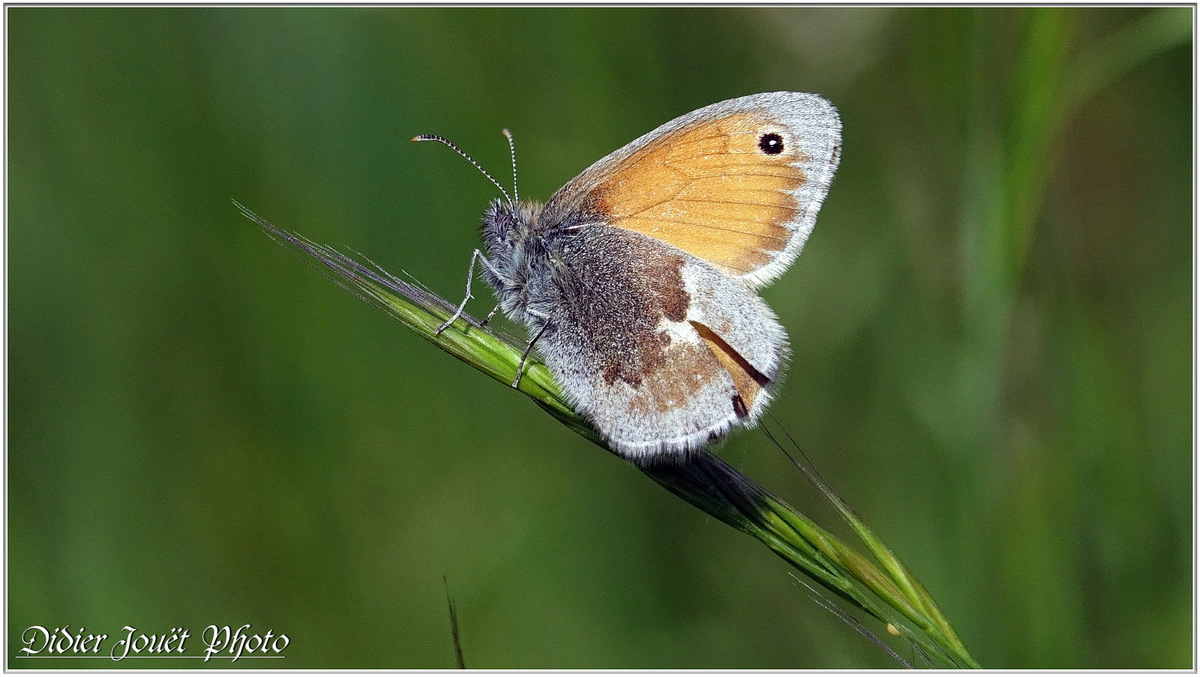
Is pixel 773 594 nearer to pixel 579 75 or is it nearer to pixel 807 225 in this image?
pixel 807 225

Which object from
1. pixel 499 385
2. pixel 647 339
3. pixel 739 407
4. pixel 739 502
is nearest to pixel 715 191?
pixel 647 339

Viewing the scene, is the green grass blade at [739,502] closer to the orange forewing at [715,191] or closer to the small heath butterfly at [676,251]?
the small heath butterfly at [676,251]

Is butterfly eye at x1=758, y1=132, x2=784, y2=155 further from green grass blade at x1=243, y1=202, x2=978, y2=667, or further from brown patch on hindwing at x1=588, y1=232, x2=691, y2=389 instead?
green grass blade at x1=243, y1=202, x2=978, y2=667

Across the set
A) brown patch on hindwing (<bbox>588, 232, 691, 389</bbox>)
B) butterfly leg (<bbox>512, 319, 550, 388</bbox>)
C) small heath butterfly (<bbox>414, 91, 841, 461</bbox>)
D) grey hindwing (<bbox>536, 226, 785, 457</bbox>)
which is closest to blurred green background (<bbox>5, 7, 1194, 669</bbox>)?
small heath butterfly (<bbox>414, 91, 841, 461</bbox>)

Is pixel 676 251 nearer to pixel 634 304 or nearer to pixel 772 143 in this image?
pixel 634 304

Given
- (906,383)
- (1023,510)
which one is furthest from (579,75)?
(1023,510)

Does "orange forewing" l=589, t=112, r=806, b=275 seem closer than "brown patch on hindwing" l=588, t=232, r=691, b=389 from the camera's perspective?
No

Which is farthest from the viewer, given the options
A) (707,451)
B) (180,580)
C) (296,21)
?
(296,21)
